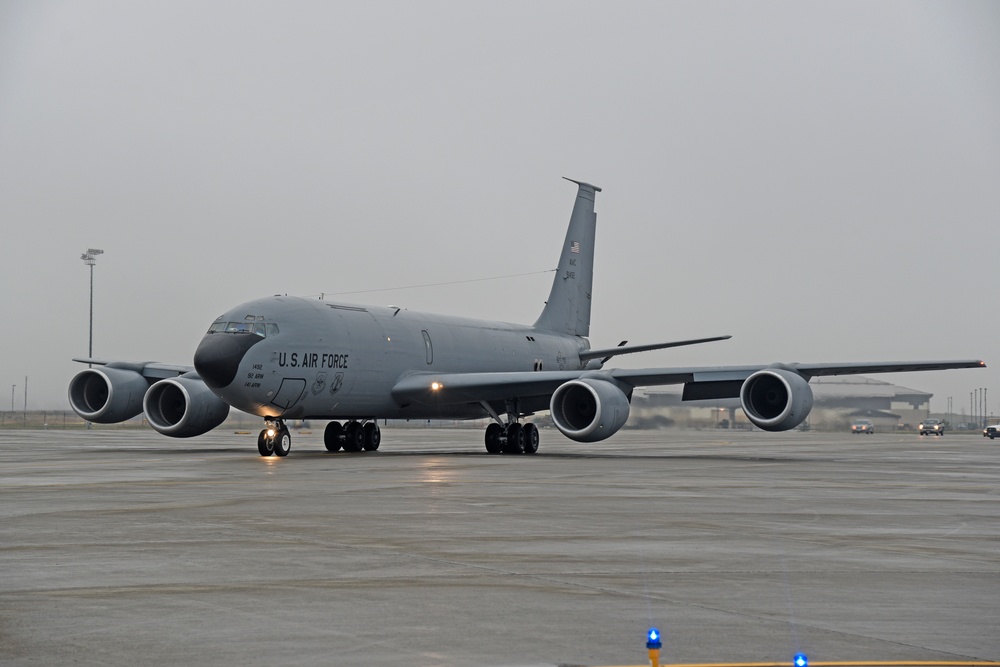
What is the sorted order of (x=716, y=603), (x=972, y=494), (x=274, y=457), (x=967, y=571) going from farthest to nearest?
1. (x=274, y=457)
2. (x=972, y=494)
3. (x=967, y=571)
4. (x=716, y=603)

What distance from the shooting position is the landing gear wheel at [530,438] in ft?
103

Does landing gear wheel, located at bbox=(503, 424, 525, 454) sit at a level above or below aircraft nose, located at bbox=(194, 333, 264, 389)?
below

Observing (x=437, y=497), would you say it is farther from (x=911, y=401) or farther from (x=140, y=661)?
(x=911, y=401)

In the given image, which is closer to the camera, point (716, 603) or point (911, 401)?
point (716, 603)

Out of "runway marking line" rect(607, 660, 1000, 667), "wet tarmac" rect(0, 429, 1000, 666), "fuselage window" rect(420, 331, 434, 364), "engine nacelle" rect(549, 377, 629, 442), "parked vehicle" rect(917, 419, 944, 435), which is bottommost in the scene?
"runway marking line" rect(607, 660, 1000, 667)

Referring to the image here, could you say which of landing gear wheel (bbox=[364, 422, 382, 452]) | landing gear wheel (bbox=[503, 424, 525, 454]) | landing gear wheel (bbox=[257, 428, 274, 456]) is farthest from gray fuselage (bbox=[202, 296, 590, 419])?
landing gear wheel (bbox=[503, 424, 525, 454])

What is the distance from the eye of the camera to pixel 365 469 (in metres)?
21.0

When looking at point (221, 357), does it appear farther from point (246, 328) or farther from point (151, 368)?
point (151, 368)

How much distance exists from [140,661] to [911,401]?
3460 inches

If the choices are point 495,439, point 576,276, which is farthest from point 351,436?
point 576,276

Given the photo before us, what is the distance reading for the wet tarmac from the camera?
548cm

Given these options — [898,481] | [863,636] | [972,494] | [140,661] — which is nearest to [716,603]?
[863,636]

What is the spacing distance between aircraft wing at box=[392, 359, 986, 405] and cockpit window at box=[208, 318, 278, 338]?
4.74 metres

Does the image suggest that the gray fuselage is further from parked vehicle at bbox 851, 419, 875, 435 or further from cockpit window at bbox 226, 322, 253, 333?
parked vehicle at bbox 851, 419, 875, 435
